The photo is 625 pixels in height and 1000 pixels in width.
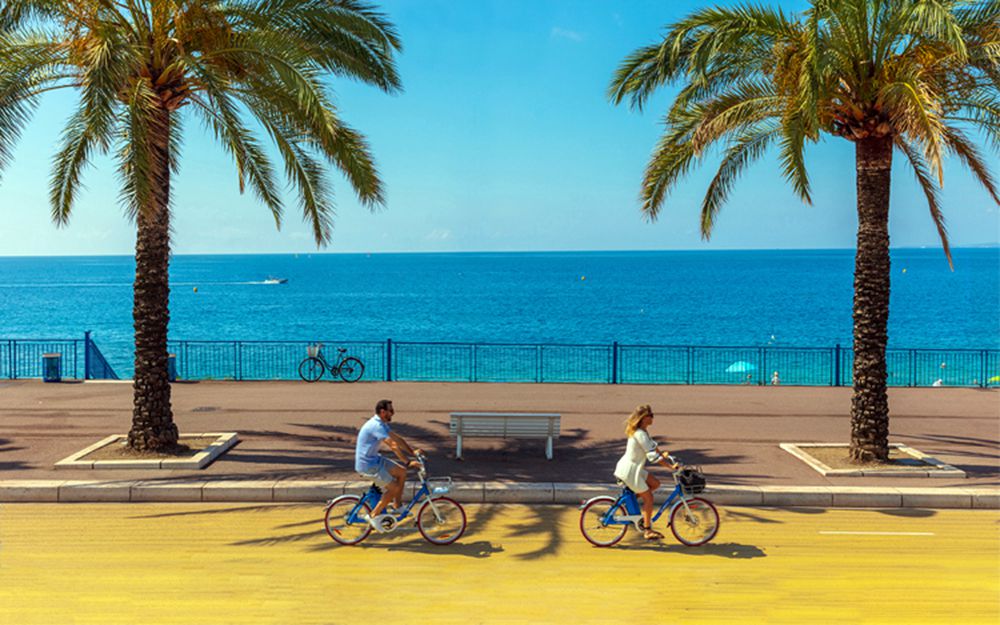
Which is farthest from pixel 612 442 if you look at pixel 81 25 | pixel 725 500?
pixel 81 25

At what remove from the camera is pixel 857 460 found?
12.0 m

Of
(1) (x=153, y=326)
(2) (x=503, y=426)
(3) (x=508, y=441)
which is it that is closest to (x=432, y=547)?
(2) (x=503, y=426)

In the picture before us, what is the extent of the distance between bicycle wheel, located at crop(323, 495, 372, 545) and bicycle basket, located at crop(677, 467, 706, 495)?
3.30m

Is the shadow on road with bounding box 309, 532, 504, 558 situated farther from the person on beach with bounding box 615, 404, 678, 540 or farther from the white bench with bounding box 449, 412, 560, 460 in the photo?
the white bench with bounding box 449, 412, 560, 460

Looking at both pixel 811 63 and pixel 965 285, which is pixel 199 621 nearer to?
pixel 811 63

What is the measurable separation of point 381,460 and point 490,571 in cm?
165

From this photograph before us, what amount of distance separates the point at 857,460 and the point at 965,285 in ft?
467

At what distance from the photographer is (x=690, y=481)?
859 cm

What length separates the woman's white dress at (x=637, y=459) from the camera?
27.7ft

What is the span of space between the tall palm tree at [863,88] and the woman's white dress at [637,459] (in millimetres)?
4654

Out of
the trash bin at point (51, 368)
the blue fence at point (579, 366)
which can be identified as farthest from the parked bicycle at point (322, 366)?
the blue fence at point (579, 366)

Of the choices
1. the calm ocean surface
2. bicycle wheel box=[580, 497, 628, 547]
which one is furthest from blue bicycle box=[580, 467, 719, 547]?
the calm ocean surface

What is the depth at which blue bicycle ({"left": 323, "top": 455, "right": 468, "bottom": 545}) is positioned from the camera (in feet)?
28.2

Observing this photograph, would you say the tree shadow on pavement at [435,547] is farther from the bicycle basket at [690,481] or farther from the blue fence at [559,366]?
the blue fence at [559,366]
